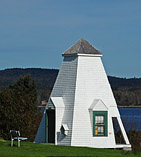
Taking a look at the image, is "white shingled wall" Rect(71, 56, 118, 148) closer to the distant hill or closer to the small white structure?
the small white structure

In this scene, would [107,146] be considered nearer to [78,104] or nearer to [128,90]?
[78,104]

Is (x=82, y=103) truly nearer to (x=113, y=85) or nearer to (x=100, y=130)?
(x=100, y=130)

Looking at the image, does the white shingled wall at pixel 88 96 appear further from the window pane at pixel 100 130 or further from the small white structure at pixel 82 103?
the window pane at pixel 100 130

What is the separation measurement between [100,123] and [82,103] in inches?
58.0

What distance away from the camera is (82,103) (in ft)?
93.0

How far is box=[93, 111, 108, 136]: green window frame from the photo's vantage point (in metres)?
28.6

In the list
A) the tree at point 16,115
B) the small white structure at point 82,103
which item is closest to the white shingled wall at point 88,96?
the small white structure at point 82,103

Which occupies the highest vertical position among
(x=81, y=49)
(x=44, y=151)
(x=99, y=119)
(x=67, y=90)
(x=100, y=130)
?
(x=81, y=49)

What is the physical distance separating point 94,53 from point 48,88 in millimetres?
105092

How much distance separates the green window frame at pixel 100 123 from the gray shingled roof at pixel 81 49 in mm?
3168

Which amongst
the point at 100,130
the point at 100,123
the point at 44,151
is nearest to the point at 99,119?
the point at 100,123

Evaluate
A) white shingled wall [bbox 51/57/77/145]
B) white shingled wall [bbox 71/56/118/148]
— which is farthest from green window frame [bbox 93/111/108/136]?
white shingled wall [bbox 51/57/77/145]

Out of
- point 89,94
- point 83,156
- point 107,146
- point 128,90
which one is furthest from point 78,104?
point 128,90

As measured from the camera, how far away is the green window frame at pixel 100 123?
28.6 m
